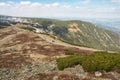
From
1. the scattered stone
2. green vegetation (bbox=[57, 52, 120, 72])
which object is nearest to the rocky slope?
the scattered stone

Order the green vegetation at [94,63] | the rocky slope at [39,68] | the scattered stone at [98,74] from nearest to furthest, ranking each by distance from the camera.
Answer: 1. the rocky slope at [39,68]
2. the scattered stone at [98,74]
3. the green vegetation at [94,63]

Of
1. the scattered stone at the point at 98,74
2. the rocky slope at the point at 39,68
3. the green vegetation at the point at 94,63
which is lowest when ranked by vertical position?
the rocky slope at the point at 39,68

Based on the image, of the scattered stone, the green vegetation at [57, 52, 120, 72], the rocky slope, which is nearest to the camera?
the rocky slope

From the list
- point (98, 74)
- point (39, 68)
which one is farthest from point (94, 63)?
point (39, 68)

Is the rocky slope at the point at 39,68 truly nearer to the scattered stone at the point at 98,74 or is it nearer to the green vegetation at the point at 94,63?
the scattered stone at the point at 98,74

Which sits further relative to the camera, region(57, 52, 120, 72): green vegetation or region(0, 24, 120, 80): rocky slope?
region(57, 52, 120, 72): green vegetation

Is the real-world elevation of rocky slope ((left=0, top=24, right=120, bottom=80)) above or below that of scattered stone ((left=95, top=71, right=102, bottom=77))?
below

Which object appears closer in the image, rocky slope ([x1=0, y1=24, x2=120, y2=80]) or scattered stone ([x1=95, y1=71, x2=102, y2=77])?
rocky slope ([x1=0, y1=24, x2=120, y2=80])

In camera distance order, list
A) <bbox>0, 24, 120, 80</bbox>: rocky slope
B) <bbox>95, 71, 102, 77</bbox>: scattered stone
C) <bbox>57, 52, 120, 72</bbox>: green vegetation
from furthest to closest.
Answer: <bbox>57, 52, 120, 72</bbox>: green vegetation → <bbox>95, 71, 102, 77</bbox>: scattered stone → <bbox>0, 24, 120, 80</bbox>: rocky slope

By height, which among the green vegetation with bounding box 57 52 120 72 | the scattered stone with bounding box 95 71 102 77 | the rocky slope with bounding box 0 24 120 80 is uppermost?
the green vegetation with bounding box 57 52 120 72

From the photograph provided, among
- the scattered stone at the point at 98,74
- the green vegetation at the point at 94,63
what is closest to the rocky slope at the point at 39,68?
the scattered stone at the point at 98,74

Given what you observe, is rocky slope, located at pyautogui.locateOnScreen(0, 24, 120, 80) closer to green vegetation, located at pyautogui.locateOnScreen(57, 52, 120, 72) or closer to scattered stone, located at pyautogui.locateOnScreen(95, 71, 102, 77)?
scattered stone, located at pyautogui.locateOnScreen(95, 71, 102, 77)

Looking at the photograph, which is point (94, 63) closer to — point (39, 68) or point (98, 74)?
point (98, 74)

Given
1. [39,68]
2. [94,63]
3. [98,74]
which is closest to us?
[98,74]
